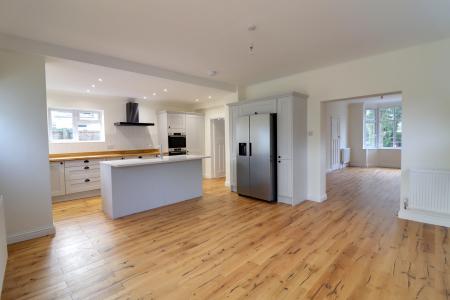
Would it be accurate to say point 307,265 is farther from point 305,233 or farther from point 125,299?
point 125,299

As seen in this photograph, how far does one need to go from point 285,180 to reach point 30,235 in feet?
13.7

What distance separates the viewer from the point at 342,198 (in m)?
4.82

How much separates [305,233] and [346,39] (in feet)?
9.17

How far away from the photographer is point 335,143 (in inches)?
344

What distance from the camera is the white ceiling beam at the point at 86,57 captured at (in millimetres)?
2868

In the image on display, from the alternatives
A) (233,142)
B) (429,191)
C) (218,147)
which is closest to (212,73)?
(233,142)

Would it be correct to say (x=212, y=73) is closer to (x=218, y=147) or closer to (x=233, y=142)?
(x=233, y=142)

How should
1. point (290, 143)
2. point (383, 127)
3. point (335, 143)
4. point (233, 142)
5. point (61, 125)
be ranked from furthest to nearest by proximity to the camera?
point (383, 127)
point (335, 143)
point (61, 125)
point (233, 142)
point (290, 143)

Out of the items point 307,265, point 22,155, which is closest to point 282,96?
point 307,265

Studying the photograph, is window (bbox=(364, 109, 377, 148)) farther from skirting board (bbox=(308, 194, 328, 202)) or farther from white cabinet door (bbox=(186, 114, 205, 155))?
white cabinet door (bbox=(186, 114, 205, 155))

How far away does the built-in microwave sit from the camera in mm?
6707

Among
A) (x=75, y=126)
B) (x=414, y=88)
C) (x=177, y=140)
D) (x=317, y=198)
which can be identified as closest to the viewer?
(x=414, y=88)

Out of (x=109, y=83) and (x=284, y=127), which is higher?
(x=109, y=83)

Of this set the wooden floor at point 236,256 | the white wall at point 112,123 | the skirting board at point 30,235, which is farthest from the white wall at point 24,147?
the white wall at point 112,123
